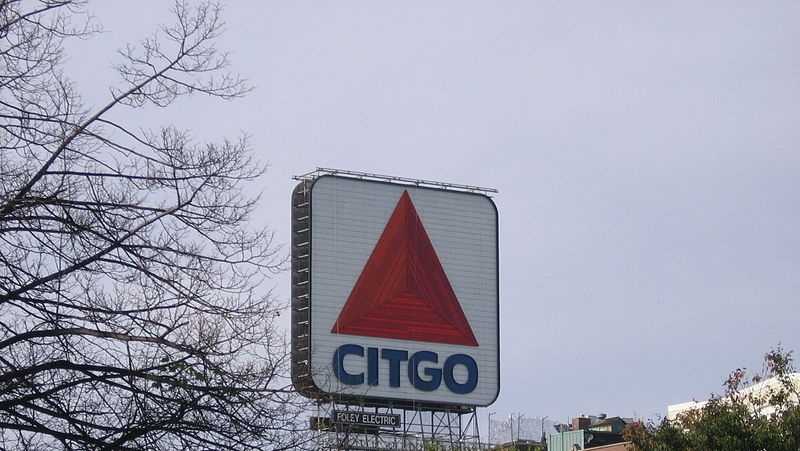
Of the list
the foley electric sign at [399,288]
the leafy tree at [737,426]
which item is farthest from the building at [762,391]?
the foley electric sign at [399,288]

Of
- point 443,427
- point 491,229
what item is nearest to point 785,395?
point 443,427

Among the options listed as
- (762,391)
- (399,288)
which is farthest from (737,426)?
(399,288)

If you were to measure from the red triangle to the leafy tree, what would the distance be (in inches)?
1082

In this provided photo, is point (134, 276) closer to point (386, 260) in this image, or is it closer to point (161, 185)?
point (161, 185)

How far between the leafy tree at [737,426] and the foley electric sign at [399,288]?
24966 millimetres

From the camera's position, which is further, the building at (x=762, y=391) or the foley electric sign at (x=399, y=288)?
the foley electric sign at (x=399, y=288)

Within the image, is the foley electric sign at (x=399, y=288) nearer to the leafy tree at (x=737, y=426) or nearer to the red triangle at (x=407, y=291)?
the red triangle at (x=407, y=291)

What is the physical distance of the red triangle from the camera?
224 feet

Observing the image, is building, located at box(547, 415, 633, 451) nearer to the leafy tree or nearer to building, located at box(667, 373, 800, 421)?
building, located at box(667, 373, 800, 421)

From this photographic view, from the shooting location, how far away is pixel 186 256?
54.4ft

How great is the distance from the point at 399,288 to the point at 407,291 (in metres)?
0.36

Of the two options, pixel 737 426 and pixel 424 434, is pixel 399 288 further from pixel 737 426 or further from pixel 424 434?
pixel 737 426

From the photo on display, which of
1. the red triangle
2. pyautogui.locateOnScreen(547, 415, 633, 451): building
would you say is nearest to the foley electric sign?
the red triangle

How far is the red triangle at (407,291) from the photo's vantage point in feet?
→ 224
